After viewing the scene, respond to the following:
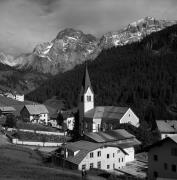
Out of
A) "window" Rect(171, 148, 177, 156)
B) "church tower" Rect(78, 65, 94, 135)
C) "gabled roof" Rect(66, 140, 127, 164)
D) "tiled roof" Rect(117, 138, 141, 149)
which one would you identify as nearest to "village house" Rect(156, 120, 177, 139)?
"church tower" Rect(78, 65, 94, 135)

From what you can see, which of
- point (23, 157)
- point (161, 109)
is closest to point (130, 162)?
point (23, 157)

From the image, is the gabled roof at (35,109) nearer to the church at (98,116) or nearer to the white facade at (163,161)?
the church at (98,116)

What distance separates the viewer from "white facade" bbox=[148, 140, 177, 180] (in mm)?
41056

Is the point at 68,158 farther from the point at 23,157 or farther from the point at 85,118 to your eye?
the point at 85,118

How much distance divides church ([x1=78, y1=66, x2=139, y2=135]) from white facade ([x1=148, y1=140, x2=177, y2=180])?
46.9 m

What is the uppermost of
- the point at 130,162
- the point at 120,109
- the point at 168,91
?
the point at 168,91

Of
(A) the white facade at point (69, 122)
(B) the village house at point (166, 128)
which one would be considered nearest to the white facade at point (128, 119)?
(B) the village house at point (166, 128)

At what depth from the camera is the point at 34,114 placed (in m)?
117

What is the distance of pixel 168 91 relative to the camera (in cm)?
18600

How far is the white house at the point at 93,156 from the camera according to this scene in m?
52.6

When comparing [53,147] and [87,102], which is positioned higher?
[87,102]

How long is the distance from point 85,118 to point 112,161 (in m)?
40.7

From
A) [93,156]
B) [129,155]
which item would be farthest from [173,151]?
[129,155]

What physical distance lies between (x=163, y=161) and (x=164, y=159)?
13.2 inches
